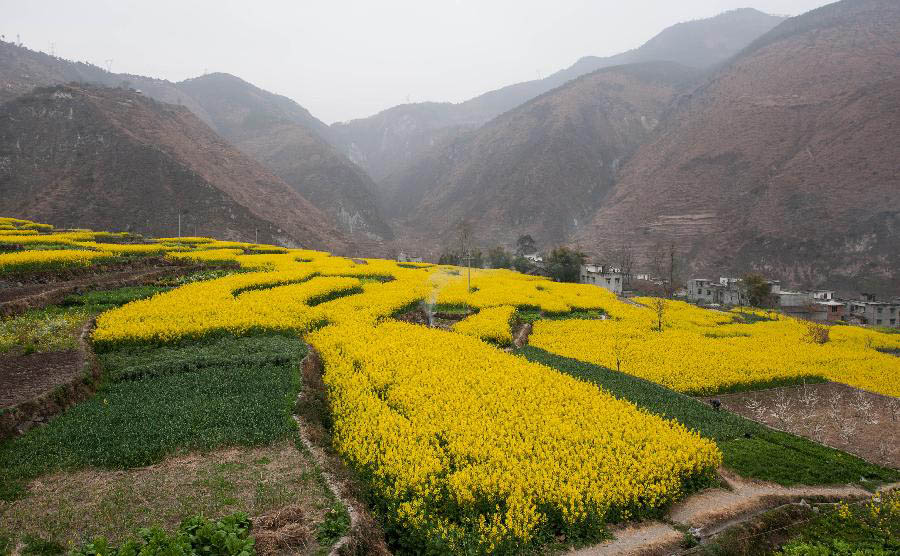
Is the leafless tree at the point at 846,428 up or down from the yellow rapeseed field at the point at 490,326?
down

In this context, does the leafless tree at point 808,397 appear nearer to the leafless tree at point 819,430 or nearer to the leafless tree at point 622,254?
the leafless tree at point 819,430

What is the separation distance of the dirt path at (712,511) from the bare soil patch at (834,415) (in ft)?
11.0

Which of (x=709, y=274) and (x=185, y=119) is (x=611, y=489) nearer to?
(x=709, y=274)

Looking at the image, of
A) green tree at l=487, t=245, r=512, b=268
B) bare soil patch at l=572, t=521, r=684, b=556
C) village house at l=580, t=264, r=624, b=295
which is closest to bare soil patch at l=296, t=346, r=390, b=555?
bare soil patch at l=572, t=521, r=684, b=556

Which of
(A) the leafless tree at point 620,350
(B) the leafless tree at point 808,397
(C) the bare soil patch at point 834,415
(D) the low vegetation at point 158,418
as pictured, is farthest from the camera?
(A) the leafless tree at point 620,350

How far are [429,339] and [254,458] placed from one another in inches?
408

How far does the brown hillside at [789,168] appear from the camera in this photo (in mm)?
77938

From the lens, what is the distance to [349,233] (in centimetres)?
10944

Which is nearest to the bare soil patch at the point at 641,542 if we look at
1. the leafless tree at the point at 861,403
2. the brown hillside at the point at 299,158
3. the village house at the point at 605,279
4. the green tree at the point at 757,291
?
the leafless tree at the point at 861,403

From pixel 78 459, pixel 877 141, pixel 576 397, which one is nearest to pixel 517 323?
pixel 576 397

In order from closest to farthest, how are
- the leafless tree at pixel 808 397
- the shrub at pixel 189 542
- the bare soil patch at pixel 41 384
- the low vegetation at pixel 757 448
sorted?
1. the shrub at pixel 189 542
2. the bare soil patch at pixel 41 384
3. the low vegetation at pixel 757 448
4. the leafless tree at pixel 808 397

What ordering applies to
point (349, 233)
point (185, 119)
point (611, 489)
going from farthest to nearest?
point (349, 233), point (185, 119), point (611, 489)

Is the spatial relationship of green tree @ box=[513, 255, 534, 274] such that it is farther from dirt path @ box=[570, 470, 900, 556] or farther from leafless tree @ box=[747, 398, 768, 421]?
dirt path @ box=[570, 470, 900, 556]

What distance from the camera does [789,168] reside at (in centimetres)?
9394
